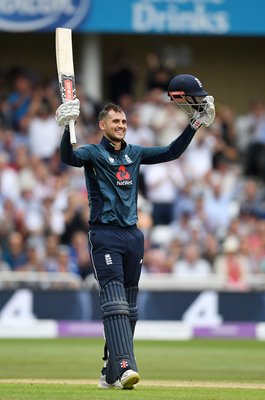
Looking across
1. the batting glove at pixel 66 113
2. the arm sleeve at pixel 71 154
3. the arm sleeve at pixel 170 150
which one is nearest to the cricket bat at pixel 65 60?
the batting glove at pixel 66 113

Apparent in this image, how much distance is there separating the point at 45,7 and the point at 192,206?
370 cm

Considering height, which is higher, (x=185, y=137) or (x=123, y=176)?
(x=185, y=137)

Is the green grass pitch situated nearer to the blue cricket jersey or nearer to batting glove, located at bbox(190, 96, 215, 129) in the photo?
the blue cricket jersey

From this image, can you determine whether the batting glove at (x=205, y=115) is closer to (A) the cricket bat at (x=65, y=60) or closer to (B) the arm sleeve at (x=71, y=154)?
(B) the arm sleeve at (x=71, y=154)

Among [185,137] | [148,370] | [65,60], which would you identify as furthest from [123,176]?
[148,370]

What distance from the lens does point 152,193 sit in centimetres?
1744

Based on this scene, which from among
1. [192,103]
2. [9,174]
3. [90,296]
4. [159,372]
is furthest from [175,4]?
[192,103]

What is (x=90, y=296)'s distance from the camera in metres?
15.6

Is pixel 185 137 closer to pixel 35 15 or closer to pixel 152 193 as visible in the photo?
pixel 152 193

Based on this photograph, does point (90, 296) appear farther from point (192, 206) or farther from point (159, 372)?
point (159, 372)

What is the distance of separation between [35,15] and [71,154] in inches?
411

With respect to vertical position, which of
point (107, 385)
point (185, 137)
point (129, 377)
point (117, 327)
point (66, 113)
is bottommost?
point (107, 385)

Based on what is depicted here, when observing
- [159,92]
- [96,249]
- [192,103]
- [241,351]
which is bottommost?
[241,351]

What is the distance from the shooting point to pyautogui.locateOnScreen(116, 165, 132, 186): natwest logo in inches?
327
